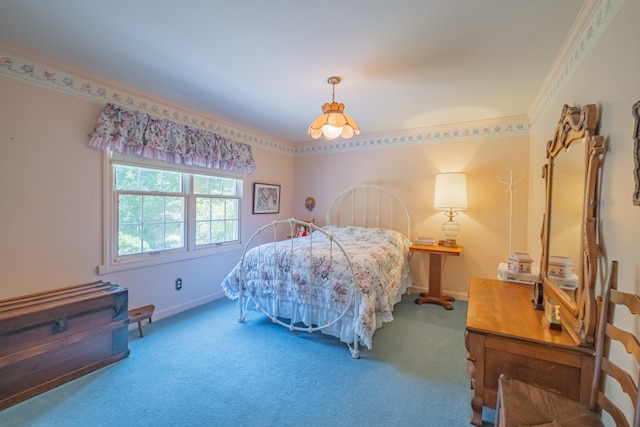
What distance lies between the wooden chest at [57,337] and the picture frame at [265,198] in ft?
7.29

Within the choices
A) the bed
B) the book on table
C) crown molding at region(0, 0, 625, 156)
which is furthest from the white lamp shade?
the bed

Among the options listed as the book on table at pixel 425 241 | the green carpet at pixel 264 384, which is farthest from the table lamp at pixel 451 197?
the green carpet at pixel 264 384

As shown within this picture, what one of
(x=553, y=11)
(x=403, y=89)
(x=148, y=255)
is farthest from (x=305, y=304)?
(x=553, y=11)

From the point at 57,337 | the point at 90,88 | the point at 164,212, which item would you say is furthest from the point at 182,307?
the point at 90,88

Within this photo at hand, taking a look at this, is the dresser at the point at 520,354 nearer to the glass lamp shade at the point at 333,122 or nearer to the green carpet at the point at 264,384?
the green carpet at the point at 264,384

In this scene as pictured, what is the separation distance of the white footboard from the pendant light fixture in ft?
2.82

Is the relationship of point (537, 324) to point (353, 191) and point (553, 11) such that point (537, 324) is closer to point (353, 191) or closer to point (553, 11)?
point (553, 11)

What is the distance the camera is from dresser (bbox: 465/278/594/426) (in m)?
1.35

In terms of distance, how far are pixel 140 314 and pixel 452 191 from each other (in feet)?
12.0

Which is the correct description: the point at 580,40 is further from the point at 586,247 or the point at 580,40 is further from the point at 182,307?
the point at 182,307

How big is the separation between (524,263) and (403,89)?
185 centimetres

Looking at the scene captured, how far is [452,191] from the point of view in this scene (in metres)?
3.54

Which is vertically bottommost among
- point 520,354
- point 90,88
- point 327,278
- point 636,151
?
point 520,354

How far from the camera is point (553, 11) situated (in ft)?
5.33
